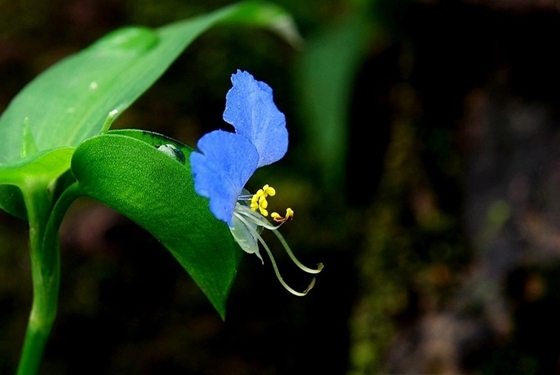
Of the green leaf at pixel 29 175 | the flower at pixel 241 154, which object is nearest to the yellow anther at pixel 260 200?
the flower at pixel 241 154

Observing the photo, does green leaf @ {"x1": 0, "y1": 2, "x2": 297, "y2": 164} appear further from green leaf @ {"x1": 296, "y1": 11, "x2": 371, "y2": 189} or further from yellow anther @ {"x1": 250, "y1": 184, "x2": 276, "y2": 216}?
green leaf @ {"x1": 296, "y1": 11, "x2": 371, "y2": 189}

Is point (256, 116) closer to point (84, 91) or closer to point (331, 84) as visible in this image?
point (84, 91)

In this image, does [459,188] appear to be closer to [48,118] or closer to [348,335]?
[348,335]

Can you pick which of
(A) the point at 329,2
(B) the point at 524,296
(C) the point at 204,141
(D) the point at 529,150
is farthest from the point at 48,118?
(A) the point at 329,2

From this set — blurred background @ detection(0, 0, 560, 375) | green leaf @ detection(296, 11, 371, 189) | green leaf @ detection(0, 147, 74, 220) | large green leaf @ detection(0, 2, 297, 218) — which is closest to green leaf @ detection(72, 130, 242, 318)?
green leaf @ detection(0, 147, 74, 220)

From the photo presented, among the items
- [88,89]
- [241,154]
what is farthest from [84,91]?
[241,154]
